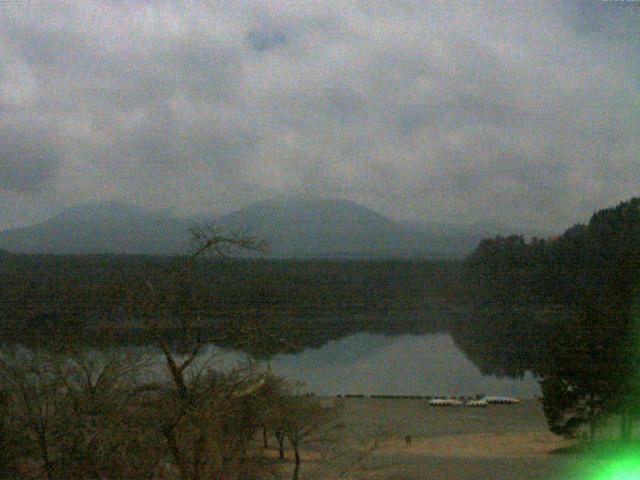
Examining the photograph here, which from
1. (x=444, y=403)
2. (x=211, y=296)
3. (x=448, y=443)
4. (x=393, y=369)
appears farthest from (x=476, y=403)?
(x=211, y=296)

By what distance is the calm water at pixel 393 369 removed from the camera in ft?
90.5

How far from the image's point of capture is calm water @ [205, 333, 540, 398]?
2758cm

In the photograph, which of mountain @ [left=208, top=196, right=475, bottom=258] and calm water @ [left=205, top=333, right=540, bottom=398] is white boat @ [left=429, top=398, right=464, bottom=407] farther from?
mountain @ [left=208, top=196, right=475, bottom=258]

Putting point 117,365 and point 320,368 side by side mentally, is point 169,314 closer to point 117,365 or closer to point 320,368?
point 117,365

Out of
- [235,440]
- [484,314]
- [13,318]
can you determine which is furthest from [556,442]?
[484,314]

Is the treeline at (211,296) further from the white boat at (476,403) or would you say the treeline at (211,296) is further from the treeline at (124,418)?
the white boat at (476,403)

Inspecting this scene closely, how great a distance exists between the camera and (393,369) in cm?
3209

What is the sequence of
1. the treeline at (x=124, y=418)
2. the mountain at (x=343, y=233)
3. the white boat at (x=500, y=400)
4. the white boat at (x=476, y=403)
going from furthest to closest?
the mountain at (x=343, y=233)
the white boat at (x=500, y=400)
the white boat at (x=476, y=403)
the treeline at (x=124, y=418)

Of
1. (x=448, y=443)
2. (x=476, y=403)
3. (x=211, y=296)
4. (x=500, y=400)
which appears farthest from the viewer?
(x=500, y=400)

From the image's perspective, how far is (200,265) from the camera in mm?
4250

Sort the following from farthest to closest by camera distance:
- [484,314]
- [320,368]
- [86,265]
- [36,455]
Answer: [484,314] < [320,368] < [86,265] < [36,455]

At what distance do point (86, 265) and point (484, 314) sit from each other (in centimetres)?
2774

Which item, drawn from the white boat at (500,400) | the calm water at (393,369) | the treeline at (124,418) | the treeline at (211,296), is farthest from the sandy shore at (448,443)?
the calm water at (393,369)

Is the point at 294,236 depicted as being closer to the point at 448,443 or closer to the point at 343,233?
the point at 343,233
